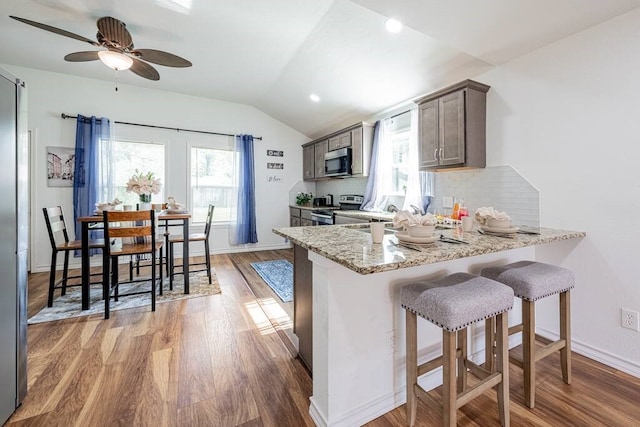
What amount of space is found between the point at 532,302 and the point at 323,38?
296 centimetres

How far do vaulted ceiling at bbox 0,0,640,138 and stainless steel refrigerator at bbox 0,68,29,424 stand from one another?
181 centimetres

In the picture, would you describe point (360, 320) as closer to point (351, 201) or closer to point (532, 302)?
point (532, 302)

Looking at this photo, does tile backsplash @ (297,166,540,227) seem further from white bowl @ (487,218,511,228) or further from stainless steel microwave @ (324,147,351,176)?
stainless steel microwave @ (324,147,351,176)

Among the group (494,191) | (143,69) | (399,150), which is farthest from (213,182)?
(494,191)

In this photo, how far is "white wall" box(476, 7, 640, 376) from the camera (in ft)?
5.65

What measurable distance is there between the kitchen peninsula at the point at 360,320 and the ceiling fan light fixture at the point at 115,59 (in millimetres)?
2710

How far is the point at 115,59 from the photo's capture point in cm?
267

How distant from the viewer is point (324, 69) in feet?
11.1

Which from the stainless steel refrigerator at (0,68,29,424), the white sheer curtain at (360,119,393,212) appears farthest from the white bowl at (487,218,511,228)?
the stainless steel refrigerator at (0,68,29,424)

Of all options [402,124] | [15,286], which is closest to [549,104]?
[402,124]

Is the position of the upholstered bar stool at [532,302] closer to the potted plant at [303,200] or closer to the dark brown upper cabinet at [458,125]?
the dark brown upper cabinet at [458,125]

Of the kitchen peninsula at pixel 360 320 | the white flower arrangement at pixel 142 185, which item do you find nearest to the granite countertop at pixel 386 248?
the kitchen peninsula at pixel 360 320

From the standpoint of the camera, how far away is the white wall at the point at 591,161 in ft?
5.65

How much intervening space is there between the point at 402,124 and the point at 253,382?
335cm
